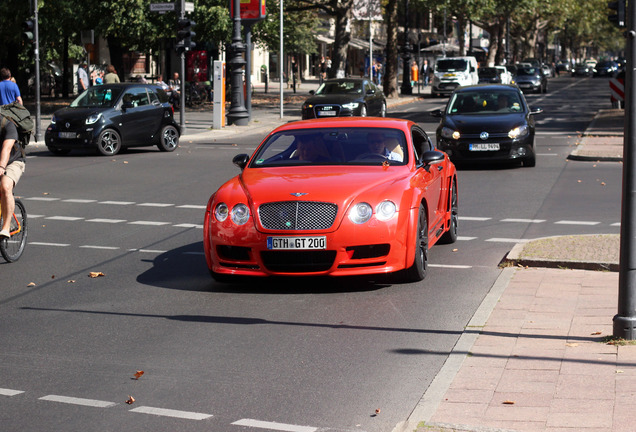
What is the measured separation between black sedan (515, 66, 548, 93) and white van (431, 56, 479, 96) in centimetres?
545

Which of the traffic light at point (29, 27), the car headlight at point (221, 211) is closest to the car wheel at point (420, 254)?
the car headlight at point (221, 211)

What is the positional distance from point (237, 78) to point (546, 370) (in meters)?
28.7

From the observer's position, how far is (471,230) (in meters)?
13.0

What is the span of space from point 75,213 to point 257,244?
6.29 meters

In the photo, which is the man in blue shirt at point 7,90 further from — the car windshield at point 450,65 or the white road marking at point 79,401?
the car windshield at point 450,65

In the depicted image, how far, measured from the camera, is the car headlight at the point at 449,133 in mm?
20755

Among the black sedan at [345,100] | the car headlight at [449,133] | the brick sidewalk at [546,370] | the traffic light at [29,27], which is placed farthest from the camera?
the black sedan at [345,100]

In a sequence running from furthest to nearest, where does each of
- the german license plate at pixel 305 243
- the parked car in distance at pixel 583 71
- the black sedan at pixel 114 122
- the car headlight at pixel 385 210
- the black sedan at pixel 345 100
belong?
1. the parked car in distance at pixel 583 71
2. the black sedan at pixel 345 100
3. the black sedan at pixel 114 122
4. the car headlight at pixel 385 210
5. the german license plate at pixel 305 243

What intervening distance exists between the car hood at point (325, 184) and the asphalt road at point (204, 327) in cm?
83

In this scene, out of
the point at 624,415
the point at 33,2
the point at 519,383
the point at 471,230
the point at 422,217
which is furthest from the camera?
the point at 33,2

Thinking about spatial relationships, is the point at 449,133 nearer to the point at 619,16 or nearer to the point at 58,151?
the point at 619,16

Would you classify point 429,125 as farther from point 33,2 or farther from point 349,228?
point 349,228

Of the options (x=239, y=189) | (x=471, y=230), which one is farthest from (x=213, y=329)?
(x=471, y=230)

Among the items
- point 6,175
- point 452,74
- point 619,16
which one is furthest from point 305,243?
point 452,74
